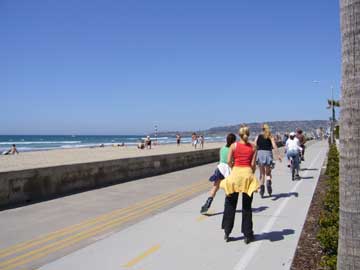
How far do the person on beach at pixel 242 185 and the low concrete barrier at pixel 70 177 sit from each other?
5628 mm

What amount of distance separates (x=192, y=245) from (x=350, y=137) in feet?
12.6

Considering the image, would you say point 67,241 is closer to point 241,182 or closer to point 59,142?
point 241,182

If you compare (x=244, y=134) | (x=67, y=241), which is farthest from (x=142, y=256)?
(x=244, y=134)

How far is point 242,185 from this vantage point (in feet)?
20.0

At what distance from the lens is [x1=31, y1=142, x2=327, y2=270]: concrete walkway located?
17.5 feet

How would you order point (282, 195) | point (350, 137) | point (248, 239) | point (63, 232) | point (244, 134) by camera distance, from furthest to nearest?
point (282, 195) < point (63, 232) < point (244, 134) < point (248, 239) < point (350, 137)

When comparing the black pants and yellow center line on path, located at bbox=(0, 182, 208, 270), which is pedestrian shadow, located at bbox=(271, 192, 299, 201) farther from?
the black pants

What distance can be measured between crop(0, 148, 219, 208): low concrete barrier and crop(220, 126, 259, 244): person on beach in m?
5.63

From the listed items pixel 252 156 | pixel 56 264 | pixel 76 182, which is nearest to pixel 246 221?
pixel 252 156

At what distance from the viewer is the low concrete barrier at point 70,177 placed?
392 inches

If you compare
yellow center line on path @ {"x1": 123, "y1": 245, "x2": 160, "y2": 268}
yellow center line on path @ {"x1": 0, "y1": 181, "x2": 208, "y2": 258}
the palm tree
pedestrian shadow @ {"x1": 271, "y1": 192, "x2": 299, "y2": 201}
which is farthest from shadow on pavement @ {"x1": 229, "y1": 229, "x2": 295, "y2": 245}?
the palm tree

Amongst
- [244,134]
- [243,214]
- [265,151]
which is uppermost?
[244,134]

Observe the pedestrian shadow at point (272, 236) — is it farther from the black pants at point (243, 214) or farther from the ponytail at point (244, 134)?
the ponytail at point (244, 134)

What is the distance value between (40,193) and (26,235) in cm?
399
